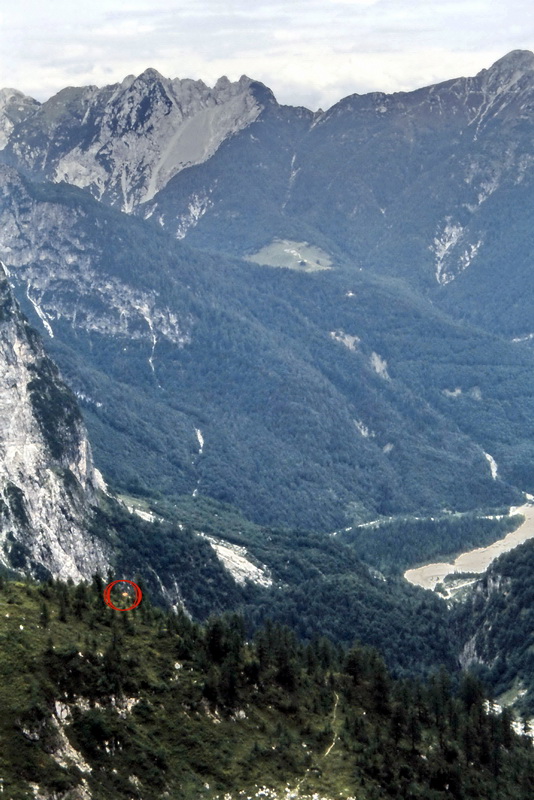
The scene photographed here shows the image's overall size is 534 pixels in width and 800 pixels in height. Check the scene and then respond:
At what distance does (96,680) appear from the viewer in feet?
482

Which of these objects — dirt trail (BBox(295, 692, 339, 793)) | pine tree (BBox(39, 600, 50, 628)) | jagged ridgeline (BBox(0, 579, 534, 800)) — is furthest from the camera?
pine tree (BBox(39, 600, 50, 628))

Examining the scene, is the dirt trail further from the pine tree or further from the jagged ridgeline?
the pine tree

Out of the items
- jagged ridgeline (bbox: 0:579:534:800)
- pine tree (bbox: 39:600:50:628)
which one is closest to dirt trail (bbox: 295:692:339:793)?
jagged ridgeline (bbox: 0:579:534:800)

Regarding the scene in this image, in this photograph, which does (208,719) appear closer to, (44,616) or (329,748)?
(329,748)

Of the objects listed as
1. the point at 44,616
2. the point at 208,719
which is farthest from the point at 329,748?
the point at 44,616

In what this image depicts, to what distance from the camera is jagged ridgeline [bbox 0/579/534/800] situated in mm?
136750

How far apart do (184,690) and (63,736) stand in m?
23.2

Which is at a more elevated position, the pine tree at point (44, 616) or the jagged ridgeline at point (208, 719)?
the pine tree at point (44, 616)

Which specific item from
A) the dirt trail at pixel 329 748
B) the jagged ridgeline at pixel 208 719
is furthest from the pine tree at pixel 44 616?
the dirt trail at pixel 329 748

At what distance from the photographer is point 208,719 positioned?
15462 cm

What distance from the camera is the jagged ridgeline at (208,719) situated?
13675 cm

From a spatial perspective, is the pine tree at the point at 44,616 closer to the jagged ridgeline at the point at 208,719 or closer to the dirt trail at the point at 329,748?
the jagged ridgeline at the point at 208,719

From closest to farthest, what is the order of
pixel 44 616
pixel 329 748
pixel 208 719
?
pixel 208 719
pixel 44 616
pixel 329 748

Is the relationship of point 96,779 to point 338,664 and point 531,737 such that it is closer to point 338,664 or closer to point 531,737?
point 338,664
